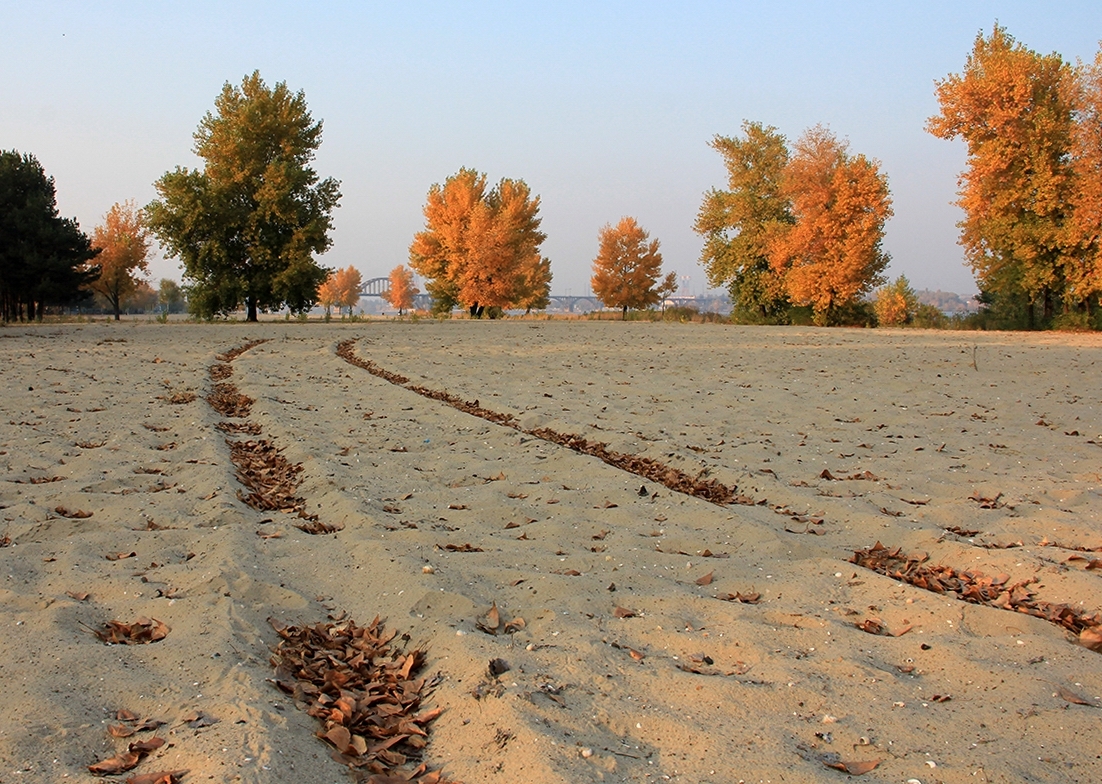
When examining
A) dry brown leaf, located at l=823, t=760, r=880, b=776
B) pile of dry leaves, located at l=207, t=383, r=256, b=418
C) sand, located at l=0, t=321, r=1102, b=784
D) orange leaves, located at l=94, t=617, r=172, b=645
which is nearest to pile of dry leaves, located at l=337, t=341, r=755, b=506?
sand, located at l=0, t=321, r=1102, b=784

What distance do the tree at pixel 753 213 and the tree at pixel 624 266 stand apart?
49.3 ft

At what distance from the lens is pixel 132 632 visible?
9.95 feet

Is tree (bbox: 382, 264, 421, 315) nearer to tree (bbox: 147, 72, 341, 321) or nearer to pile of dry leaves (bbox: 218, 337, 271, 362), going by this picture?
tree (bbox: 147, 72, 341, 321)

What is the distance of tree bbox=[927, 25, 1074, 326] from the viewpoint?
88.5 ft

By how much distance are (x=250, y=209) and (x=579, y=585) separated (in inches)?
1433

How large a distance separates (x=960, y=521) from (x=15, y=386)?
10.6 metres

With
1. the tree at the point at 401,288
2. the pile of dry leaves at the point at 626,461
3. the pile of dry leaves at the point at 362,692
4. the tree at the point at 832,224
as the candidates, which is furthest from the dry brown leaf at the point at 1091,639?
the tree at the point at 401,288

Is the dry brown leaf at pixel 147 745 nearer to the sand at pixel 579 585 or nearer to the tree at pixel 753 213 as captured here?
the sand at pixel 579 585

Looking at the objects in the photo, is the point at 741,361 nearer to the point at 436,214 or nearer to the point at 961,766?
the point at 961,766

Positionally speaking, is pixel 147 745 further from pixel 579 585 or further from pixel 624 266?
pixel 624 266

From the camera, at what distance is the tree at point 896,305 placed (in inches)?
1529

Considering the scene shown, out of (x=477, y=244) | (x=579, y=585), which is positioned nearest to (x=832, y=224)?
(x=477, y=244)

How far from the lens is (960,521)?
4855 millimetres

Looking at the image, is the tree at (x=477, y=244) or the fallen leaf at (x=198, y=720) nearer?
the fallen leaf at (x=198, y=720)
